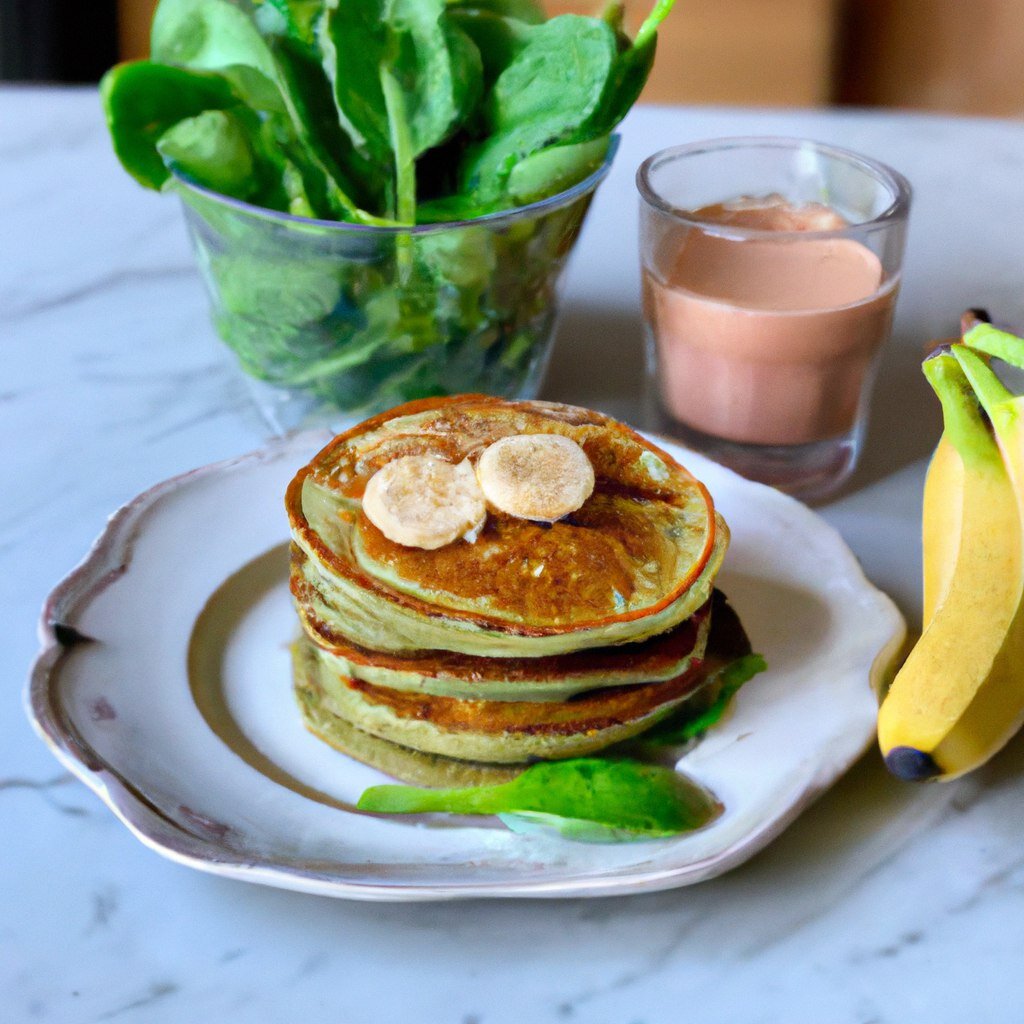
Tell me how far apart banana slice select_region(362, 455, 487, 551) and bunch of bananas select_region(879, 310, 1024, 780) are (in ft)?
1.05

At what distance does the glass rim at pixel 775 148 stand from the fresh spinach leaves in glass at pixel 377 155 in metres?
0.07

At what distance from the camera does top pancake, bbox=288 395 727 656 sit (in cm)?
84

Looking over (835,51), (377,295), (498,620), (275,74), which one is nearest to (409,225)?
(377,295)

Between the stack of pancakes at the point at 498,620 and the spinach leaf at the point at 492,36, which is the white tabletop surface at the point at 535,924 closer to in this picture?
the stack of pancakes at the point at 498,620

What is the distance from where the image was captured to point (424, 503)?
0.88m

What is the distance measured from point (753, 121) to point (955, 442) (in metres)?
1.22

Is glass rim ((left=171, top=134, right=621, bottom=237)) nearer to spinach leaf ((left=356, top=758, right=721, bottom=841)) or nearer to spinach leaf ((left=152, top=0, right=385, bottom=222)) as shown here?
spinach leaf ((left=152, top=0, right=385, bottom=222))

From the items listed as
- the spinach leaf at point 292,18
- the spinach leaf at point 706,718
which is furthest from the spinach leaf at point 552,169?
the spinach leaf at point 706,718

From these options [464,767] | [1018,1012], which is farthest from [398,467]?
[1018,1012]

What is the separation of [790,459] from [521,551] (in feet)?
1.49

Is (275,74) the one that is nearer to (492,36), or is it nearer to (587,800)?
(492,36)

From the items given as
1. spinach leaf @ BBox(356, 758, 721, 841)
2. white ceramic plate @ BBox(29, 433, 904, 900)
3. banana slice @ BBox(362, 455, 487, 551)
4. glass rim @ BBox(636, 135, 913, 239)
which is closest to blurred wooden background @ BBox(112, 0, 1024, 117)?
glass rim @ BBox(636, 135, 913, 239)

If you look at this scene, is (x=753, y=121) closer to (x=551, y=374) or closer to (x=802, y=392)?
(x=551, y=374)

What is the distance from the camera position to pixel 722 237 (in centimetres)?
112
